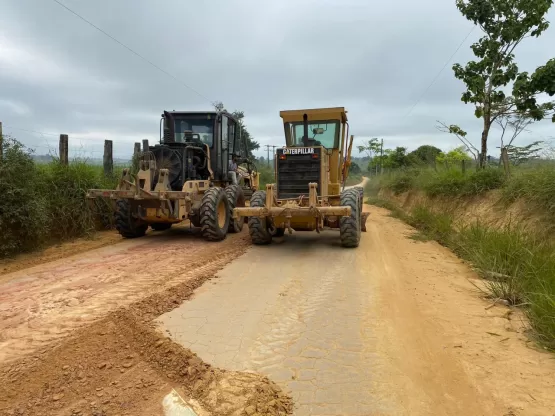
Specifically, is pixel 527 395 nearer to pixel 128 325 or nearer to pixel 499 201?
pixel 128 325

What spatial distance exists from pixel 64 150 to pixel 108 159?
1.62 metres

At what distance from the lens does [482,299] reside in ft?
16.4

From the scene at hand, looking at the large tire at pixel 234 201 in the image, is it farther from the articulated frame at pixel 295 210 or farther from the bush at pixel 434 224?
the bush at pixel 434 224

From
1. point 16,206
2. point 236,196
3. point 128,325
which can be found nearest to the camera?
point 128,325

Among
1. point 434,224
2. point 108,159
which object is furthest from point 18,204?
point 434,224

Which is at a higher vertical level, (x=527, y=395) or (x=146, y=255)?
(x=146, y=255)

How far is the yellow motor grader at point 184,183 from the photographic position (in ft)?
26.7

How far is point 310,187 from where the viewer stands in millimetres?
7410

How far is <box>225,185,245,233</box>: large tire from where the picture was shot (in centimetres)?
943

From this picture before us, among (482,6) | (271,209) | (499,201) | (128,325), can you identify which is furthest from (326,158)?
(482,6)

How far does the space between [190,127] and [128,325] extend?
22.6ft

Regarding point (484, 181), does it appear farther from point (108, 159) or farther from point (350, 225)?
point (108, 159)

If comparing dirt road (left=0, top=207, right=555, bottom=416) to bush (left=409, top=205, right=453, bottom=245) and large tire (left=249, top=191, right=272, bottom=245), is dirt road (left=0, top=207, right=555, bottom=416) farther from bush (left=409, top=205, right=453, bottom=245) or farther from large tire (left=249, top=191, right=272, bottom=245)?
bush (left=409, top=205, right=453, bottom=245)

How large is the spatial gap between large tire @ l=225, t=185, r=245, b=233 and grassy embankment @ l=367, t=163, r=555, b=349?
14.7 ft
